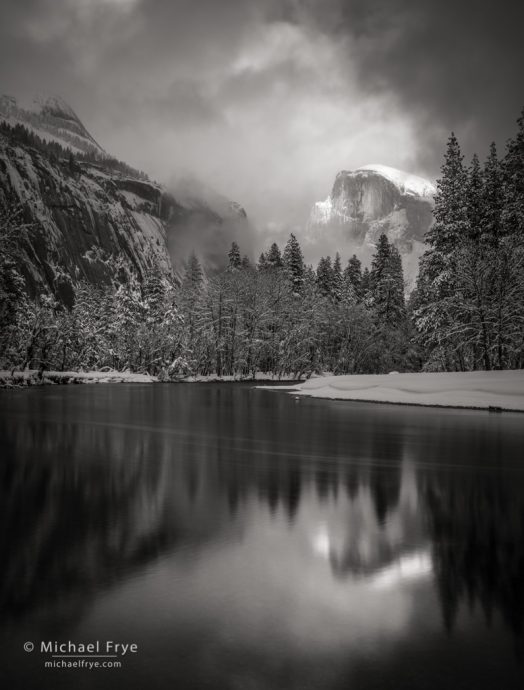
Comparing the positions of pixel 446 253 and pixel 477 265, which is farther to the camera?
pixel 446 253

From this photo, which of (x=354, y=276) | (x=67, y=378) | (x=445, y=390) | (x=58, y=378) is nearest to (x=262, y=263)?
(x=354, y=276)

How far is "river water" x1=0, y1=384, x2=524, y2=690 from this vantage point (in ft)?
11.0

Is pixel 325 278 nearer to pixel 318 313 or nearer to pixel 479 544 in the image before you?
pixel 318 313

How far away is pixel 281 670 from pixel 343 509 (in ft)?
13.5

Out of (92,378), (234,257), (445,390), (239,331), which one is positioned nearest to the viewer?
(445,390)

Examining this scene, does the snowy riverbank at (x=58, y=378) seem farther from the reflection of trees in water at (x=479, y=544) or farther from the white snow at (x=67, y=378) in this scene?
the reflection of trees in water at (x=479, y=544)

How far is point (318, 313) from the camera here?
57.9 metres

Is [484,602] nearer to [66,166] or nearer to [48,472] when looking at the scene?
[48,472]

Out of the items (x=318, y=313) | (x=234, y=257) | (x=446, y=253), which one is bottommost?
(x=318, y=313)

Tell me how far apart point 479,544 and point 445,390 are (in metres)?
20.8

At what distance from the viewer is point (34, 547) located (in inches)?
218

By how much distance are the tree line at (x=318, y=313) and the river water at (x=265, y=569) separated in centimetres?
2323

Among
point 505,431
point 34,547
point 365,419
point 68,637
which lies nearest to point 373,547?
point 68,637

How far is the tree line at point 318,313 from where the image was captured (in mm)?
32406
